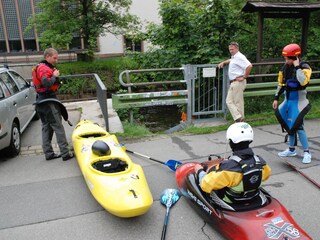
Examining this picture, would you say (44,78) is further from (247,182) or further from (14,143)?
(247,182)

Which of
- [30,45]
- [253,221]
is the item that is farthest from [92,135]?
[30,45]

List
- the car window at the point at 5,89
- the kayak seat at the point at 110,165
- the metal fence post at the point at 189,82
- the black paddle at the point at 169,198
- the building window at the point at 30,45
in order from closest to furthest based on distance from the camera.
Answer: the black paddle at the point at 169,198 → the kayak seat at the point at 110,165 → the car window at the point at 5,89 → the metal fence post at the point at 189,82 → the building window at the point at 30,45

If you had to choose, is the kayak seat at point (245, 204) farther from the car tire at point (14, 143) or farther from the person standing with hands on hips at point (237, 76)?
the car tire at point (14, 143)

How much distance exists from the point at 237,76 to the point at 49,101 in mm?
4092

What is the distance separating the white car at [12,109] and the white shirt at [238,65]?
4718 millimetres

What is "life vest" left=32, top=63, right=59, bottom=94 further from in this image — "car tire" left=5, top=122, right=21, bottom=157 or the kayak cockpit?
the kayak cockpit

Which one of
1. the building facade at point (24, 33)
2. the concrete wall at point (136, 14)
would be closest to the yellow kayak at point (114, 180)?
the building facade at point (24, 33)

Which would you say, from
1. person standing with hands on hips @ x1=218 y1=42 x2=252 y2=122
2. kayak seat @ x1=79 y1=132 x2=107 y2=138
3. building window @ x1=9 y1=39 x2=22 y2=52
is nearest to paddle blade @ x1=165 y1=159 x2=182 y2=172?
kayak seat @ x1=79 y1=132 x2=107 y2=138

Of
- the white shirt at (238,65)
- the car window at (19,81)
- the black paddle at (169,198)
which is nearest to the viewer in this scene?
the black paddle at (169,198)

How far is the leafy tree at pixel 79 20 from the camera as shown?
1378 centimetres

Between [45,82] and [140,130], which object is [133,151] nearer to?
[140,130]

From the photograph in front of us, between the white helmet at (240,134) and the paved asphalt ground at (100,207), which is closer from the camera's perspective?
the white helmet at (240,134)

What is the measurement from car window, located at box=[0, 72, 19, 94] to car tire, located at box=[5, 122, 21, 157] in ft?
2.77

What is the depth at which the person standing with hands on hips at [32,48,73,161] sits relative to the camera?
5.33 m
